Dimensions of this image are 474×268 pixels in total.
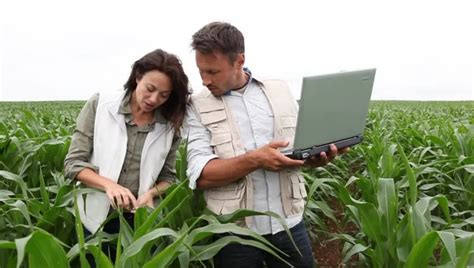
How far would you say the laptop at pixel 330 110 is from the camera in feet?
5.41

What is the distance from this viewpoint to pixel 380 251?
1965mm

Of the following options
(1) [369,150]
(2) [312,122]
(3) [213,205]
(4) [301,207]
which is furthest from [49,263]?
(1) [369,150]

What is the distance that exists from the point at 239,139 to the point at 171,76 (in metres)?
0.34

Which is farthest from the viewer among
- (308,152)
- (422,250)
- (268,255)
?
(268,255)

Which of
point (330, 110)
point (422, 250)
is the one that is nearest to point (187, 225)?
point (330, 110)

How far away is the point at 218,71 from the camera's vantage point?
179 centimetres

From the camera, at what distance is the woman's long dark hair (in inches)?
75.9

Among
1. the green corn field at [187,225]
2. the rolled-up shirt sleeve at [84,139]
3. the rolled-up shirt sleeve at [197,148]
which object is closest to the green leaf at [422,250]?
the green corn field at [187,225]

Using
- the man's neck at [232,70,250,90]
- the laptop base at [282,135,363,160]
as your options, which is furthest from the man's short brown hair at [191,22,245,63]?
the laptop base at [282,135,363,160]

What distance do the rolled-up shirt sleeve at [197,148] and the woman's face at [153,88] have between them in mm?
121

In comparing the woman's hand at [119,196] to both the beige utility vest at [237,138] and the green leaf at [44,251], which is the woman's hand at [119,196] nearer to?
the beige utility vest at [237,138]

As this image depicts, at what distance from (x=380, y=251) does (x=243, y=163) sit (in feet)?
2.13

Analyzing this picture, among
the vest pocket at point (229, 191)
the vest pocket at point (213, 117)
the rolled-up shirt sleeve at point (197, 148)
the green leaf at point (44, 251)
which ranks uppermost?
the vest pocket at point (213, 117)

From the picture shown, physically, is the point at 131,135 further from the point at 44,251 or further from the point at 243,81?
the point at 44,251
